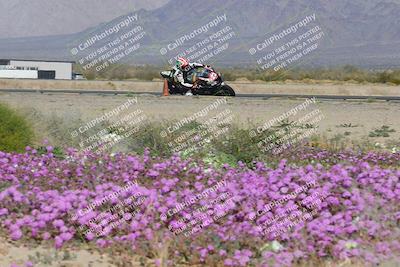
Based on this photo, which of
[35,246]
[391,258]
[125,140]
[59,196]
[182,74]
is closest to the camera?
[391,258]

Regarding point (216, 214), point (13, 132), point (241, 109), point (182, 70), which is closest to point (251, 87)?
point (182, 70)

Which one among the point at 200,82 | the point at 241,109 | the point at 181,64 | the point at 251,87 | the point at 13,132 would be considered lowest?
the point at 241,109

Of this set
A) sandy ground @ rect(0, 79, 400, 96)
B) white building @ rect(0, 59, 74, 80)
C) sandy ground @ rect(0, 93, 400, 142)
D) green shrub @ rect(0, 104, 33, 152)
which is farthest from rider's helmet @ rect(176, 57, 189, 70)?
white building @ rect(0, 59, 74, 80)

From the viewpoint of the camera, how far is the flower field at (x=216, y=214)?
6.41 metres

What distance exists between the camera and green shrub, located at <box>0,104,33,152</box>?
41.5 ft

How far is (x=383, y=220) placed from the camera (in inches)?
272

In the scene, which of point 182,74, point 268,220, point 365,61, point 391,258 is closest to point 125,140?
point 268,220

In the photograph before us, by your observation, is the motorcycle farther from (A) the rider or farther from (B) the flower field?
(B) the flower field

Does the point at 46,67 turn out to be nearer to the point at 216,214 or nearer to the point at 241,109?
the point at 241,109

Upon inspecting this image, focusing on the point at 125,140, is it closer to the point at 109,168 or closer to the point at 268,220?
the point at 109,168

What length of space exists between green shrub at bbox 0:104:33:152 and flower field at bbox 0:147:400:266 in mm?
4248

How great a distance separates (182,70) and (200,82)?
40.0 inches

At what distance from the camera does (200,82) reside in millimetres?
31641

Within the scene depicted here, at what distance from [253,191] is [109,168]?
217 cm
